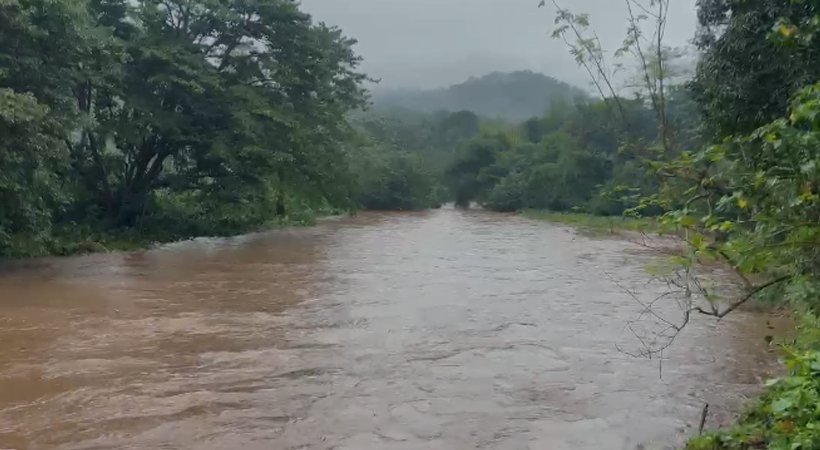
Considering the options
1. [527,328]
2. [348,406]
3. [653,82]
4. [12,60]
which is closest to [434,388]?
[348,406]

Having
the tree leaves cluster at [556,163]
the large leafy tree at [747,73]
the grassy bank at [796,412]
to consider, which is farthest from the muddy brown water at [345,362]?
the tree leaves cluster at [556,163]

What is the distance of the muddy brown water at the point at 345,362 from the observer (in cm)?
560

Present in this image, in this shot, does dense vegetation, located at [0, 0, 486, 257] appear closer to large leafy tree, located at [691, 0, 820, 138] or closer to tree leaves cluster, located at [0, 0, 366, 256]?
tree leaves cluster, located at [0, 0, 366, 256]

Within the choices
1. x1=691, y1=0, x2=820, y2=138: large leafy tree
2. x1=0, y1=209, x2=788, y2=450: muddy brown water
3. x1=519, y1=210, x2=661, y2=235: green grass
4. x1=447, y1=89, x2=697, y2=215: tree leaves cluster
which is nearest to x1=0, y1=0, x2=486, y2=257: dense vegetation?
x1=0, y1=209, x2=788, y2=450: muddy brown water

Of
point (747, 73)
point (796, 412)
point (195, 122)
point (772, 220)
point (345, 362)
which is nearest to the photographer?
point (796, 412)

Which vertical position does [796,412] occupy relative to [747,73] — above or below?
below

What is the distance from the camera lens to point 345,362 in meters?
7.52

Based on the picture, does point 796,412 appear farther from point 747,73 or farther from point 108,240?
point 108,240

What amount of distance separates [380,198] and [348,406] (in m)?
37.1

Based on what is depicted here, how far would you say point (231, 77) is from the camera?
20047mm

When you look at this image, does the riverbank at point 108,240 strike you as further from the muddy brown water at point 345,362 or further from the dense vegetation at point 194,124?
the muddy brown water at point 345,362

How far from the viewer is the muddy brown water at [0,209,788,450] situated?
5.60 meters

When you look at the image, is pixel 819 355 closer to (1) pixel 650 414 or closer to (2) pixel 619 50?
(1) pixel 650 414

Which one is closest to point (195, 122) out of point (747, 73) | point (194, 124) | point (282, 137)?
point (194, 124)
